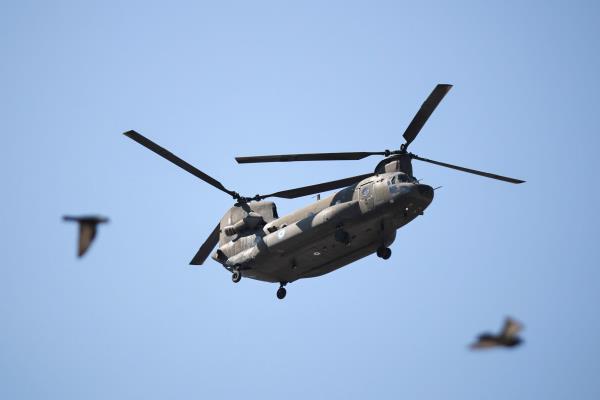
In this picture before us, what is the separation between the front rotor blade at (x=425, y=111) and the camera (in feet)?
93.4

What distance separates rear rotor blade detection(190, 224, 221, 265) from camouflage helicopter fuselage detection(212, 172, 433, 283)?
1.00 metres

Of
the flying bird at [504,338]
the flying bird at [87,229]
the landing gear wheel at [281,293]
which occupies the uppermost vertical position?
the landing gear wheel at [281,293]

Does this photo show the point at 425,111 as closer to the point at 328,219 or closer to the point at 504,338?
the point at 328,219

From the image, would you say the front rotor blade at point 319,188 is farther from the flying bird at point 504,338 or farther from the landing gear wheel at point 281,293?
the flying bird at point 504,338

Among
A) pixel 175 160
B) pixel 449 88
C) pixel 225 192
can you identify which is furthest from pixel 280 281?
pixel 449 88

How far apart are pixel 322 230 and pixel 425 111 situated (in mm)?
6257

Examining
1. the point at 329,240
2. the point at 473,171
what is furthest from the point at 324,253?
the point at 473,171

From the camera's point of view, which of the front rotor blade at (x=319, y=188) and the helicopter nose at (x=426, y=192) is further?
the front rotor blade at (x=319, y=188)

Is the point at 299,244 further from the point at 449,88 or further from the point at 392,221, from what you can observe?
the point at 449,88

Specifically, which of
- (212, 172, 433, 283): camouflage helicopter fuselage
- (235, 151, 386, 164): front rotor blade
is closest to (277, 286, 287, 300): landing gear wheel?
(212, 172, 433, 283): camouflage helicopter fuselage

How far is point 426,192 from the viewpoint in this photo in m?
29.6

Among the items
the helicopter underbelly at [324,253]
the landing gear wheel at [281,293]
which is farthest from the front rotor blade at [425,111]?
the landing gear wheel at [281,293]

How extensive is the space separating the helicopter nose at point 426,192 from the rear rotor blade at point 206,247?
11.0m

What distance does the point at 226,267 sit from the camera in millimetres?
35000
